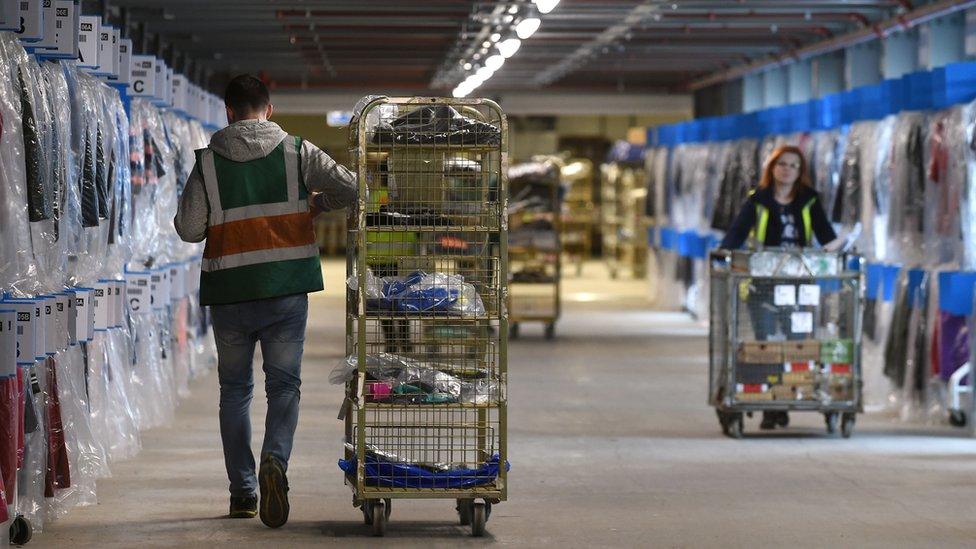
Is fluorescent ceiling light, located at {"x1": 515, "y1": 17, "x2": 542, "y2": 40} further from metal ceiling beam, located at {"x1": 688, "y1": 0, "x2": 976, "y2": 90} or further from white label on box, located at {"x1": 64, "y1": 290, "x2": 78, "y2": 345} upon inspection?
white label on box, located at {"x1": 64, "y1": 290, "x2": 78, "y2": 345}

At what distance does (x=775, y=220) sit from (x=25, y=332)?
4.60 metres

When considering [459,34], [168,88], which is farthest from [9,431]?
[459,34]

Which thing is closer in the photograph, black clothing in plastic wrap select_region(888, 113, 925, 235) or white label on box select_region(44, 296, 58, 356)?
white label on box select_region(44, 296, 58, 356)

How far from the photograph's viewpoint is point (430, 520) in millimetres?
6051

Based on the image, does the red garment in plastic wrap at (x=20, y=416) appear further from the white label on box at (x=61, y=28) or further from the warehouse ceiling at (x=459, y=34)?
the warehouse ceiling at (x=459, y=34)

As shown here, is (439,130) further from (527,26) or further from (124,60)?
(527,26)

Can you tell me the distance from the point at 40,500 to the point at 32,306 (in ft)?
2.60

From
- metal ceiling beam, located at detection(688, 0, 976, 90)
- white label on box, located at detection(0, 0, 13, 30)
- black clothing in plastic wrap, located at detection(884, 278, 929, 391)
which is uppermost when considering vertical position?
metal ceiling beam, located at detection(688, 0, 976, 90)

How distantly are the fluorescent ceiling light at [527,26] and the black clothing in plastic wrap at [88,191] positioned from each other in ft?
18.2

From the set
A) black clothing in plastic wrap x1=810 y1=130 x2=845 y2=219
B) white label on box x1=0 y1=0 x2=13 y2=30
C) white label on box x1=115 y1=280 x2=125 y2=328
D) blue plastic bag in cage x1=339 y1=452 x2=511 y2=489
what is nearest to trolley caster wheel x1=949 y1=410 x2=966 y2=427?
black clothing in plastic wrap x1=810 y1=130 x2=845 y2=219

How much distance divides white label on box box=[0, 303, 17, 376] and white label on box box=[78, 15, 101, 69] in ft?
5.90

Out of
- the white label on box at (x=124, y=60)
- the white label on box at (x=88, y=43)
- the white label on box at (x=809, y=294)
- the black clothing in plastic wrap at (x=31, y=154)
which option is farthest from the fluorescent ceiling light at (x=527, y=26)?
the black clothing in plastic wrap at (x=31, y=154)

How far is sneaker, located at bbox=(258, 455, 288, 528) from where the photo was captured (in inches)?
223

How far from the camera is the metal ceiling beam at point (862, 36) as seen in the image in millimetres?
11516
